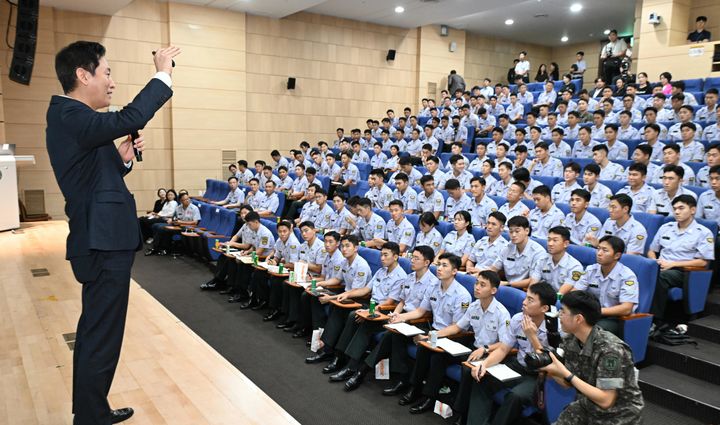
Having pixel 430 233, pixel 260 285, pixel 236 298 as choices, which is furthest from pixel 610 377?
pixel 236 298

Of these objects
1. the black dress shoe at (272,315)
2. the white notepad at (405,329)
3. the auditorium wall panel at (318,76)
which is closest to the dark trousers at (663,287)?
the white notepad at (405,329)

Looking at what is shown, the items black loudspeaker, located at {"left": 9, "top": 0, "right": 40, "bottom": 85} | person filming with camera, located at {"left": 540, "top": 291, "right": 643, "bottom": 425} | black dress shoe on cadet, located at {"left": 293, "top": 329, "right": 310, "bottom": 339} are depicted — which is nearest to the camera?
person filming with camera, located at {"left": 540, "top": 291, "right": 643, "bottom": 425}

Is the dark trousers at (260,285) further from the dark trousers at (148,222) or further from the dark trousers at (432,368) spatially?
the dark trousers at (148,222)

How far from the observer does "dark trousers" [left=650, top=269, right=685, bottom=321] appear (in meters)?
3.59

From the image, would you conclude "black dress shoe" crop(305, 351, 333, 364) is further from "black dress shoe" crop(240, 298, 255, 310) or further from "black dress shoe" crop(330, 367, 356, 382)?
"black dress shoe" crop(240, 298, 255, 310)

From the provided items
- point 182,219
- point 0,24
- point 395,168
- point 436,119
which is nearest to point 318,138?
point 436,119

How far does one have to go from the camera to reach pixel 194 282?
618 centimetres

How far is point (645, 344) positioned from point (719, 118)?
418cm

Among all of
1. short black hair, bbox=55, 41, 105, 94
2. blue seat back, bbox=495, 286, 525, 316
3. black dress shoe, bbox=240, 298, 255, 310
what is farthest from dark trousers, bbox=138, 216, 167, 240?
short black hair, bbox=55, 41, 105, 94

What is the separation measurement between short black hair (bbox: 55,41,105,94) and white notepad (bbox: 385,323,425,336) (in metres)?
2.36

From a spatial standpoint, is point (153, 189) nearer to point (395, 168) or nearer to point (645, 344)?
point (395, 168)

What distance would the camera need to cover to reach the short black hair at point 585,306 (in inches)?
86.2

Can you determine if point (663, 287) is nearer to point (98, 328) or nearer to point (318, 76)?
point (98, 328)

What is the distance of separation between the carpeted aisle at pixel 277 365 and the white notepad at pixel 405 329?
1.62ft
